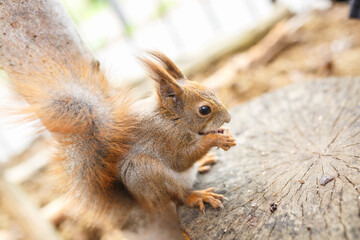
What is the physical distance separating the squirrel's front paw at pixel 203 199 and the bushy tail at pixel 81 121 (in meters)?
0.37

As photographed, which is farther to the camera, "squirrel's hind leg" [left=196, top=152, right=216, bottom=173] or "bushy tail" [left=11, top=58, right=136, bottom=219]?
"squirrel's hind leg" [left=196, top=152, right=216, bottom=173]

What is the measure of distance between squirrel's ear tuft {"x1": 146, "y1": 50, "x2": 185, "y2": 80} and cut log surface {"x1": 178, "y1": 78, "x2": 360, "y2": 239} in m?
0.53

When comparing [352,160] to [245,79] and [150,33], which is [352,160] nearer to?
[245,79]

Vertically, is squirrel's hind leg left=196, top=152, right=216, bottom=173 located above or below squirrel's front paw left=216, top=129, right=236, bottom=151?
below

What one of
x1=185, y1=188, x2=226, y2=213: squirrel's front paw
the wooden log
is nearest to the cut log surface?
x1=185, y1=188, x2=226, y2=213: squirrel's front paw

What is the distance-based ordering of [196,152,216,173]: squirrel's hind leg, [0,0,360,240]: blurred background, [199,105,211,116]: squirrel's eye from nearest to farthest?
[199,105,211,116]: squirrel's eye, [196,152,216,173]: squirrel's hind leg, [0,0,360,240]: blurred background

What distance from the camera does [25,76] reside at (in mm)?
1230

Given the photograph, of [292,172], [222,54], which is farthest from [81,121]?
[222,54]

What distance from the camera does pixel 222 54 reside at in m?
3.84

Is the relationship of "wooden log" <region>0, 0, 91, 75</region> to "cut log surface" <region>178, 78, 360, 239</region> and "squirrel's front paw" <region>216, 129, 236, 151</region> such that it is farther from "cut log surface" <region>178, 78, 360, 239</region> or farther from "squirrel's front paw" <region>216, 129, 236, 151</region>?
"cut log surface" <region>178, 78, 360, 239</region>

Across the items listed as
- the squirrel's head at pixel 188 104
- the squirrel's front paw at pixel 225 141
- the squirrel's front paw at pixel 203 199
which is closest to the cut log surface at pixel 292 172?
the squirrel's front paw at pixel 203 199

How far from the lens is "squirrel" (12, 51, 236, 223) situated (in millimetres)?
1219

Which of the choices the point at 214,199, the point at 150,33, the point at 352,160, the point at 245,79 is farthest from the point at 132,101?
the point at 150,33

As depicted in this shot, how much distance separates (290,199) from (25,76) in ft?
3.93
